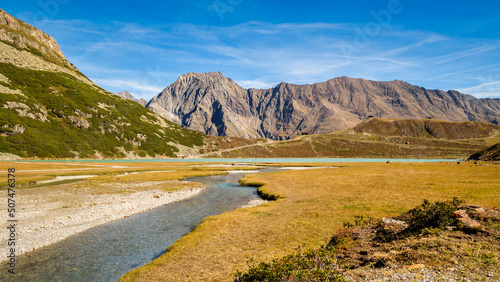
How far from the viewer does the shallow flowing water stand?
16.9 meters

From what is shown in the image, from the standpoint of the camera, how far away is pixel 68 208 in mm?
33469

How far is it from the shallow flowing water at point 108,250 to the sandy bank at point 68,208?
66.7 inches

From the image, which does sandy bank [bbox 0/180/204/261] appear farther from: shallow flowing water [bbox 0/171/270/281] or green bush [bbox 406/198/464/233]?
green bush [bbox 406/198/464/233]

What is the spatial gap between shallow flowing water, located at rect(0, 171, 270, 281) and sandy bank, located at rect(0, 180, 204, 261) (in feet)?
5.56

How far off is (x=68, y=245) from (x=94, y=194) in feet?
81.0

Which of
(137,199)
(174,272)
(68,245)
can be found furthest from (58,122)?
(174,272)

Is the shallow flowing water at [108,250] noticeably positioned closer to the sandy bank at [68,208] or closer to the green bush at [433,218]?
the sandy bank at [68,208]

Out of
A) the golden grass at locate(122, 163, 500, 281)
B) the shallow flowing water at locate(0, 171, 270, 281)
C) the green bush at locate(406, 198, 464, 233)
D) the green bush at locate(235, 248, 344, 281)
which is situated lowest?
the shallow flowing water at locate(0, 171, 270, 281)

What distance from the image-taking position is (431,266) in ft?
40.1

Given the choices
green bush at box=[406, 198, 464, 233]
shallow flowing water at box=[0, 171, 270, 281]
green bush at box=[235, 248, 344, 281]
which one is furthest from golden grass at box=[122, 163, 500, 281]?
green bush at box=[406, 198, 464, 233]

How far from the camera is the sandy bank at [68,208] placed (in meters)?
23.6

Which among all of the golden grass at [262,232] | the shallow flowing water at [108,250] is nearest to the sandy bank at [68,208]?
the shallow flowing water at [108,250]

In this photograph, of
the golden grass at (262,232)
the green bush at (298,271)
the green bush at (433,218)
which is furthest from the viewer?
the green bush at (433,218)

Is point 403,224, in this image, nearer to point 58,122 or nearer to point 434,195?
Answer: point 434,195
